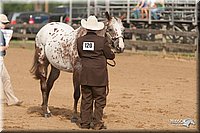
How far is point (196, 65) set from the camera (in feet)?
59.5

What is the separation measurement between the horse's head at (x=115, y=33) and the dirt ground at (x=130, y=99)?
1.41 metres

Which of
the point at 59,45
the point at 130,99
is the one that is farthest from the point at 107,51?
the point at 130,99

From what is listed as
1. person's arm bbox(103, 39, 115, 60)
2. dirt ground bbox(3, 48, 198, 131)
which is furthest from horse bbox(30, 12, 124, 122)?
dirt ground bbox(3, 48, 198, 131)

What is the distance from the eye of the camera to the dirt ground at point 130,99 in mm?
8852

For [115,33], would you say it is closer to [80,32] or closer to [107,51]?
[107,51]

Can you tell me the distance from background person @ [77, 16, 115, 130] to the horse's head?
32 cm

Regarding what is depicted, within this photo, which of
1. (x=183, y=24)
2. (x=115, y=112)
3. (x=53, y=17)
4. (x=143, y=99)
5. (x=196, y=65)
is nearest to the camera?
(x=115, y=112)

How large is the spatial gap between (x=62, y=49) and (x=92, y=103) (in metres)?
1.37

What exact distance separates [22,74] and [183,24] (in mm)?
10748

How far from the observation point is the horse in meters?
8.77

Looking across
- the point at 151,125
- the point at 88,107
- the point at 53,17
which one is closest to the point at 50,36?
the point at 88,107

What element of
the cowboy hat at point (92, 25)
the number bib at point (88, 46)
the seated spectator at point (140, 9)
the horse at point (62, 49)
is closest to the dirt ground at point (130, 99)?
the horse at point (62, 49)

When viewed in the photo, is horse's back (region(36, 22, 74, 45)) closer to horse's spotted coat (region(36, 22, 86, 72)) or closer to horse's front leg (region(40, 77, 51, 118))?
horse's spotted coat (region(36, 22, 86, 72))

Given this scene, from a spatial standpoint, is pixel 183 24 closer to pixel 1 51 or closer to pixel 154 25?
pixel 154 25
